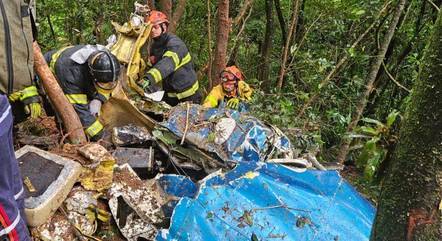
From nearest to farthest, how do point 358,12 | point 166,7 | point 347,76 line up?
point 358,12 < point 166,7 < point 347,76

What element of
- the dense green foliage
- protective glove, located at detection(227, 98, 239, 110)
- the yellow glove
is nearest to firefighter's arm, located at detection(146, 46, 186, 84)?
protective glove, located at detection(227, 98, 239, 110)

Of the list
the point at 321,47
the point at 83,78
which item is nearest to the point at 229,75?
the point at 83,78

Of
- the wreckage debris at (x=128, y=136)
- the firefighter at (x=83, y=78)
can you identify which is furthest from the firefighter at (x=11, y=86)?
the wreckage debris at (x=128, y=136)

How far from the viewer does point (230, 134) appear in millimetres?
3641

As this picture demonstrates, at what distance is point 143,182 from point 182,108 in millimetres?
943

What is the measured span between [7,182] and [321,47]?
642cm

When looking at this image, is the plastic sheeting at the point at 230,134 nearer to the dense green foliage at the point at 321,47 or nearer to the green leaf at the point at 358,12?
the dense green foliage at the point at 321,47

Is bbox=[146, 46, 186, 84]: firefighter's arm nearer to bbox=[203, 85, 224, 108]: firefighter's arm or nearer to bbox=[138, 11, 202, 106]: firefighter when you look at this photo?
bbox=[138, 11, 202, 106]: firefighter

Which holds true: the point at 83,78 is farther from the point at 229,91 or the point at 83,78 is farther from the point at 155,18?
the point at 229,91

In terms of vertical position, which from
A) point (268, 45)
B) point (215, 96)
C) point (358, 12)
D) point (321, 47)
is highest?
point (358, 12)

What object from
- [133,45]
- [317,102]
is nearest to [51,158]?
[133,45]

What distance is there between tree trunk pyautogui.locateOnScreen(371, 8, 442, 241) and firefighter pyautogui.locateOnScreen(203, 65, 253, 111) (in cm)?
385

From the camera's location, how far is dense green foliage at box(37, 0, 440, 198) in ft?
18.3

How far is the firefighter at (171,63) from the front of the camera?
4.79m
